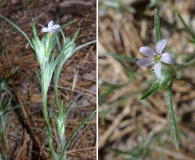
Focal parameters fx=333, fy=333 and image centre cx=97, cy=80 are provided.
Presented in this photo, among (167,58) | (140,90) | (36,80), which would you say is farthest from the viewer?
(140,90)

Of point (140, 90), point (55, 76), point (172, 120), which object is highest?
point (140, 90)

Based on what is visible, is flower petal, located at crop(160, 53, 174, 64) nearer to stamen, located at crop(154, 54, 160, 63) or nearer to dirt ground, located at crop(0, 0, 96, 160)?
stamen, located at crop(154, 54, 160, 63)

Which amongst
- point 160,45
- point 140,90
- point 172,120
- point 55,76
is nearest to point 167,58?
point 160,45

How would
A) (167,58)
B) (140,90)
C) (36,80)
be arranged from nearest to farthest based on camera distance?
1. (167,58)
2. (36,80)
3. (140,90)

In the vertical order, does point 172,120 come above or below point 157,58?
below

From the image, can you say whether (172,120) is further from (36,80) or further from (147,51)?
(36,80)

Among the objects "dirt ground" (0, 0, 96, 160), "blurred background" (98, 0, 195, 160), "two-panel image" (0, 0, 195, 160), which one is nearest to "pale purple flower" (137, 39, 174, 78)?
"two-panel image" (0, 0, 195, 160)

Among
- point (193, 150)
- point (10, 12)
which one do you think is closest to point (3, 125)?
point (10, 12)
